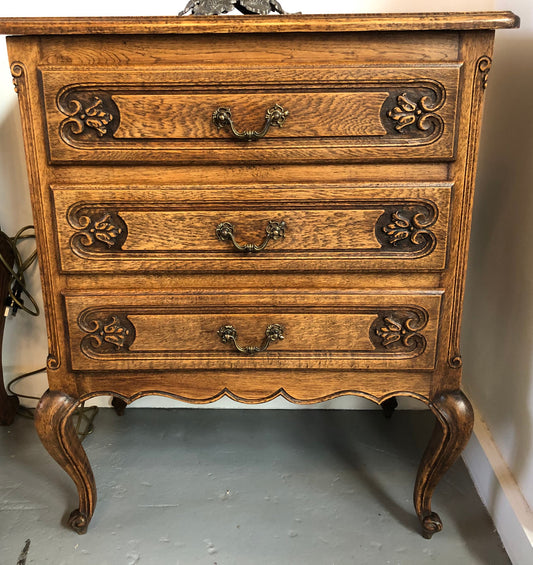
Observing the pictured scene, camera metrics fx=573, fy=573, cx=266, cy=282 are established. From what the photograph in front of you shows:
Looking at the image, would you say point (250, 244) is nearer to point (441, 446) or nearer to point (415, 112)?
point (415, 112)

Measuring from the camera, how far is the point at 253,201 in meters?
0.96

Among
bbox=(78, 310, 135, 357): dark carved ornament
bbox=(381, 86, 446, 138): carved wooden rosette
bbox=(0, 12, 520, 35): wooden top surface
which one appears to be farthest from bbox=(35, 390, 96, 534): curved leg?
bbox=(381, 86, 446, 138): carved wooden rosette

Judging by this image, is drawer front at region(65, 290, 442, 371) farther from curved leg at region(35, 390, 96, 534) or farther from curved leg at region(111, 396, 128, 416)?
curved leg at region(111, 396, 128, 416)

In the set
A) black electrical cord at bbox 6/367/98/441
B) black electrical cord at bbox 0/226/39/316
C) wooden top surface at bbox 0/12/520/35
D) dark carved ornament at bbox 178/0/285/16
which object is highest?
dark carved ornament at bbox 178/0/285/16

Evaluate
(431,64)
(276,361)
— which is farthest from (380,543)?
(431,64)

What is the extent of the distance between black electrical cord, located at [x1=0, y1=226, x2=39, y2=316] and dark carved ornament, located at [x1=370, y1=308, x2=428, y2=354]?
0.98m

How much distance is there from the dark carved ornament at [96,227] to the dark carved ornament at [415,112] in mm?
485

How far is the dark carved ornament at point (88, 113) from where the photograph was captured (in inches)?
36.1

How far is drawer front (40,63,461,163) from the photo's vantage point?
900 mm

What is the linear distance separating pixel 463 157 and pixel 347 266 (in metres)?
0.26

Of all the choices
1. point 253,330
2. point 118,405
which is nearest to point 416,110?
point 253,330

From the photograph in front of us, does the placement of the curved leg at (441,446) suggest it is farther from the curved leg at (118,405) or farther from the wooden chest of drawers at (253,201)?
the curved leg at (118,405)

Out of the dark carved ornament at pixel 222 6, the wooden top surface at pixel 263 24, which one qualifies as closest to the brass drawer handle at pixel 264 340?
the wooden top surface at pixel 263 24

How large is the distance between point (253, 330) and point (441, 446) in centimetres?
44
